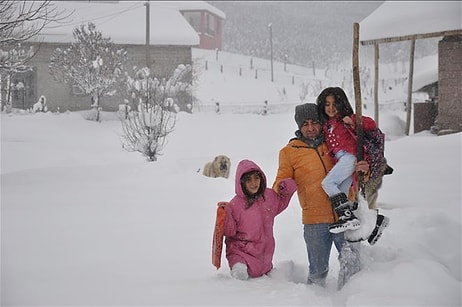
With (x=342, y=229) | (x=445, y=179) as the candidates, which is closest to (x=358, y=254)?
(x=342, y=229)

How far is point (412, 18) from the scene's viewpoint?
1100 centimetres

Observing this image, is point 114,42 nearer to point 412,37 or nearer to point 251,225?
point 412,37

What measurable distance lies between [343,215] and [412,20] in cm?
921

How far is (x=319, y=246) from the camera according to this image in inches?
137

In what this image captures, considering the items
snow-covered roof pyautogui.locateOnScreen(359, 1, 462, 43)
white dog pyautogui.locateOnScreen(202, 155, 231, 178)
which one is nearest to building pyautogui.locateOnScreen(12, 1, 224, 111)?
snow-covered roof pyautogui.locateOnScreen(359, 1, 462, 43)

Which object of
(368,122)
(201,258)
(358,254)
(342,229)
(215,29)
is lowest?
(201,258)

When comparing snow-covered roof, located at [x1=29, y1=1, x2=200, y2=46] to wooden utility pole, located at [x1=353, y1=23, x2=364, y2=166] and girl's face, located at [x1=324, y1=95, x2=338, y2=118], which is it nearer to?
wooden utility pole, located at [x1=353, y1=23, x2=364, y2=166]

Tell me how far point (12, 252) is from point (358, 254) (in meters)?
2.90

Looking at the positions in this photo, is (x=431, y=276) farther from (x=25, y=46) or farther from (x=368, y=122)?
(x=25, y=46)

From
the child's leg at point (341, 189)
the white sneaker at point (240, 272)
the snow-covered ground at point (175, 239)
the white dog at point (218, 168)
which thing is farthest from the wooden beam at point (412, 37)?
the white sneaker at point (240, 272)

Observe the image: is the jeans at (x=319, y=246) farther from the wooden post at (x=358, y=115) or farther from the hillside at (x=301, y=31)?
the hillside at (x=301, y=31)

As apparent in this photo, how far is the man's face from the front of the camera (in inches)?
133

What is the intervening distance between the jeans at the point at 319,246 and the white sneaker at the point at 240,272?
499 millimetres

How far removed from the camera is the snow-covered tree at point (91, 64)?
18.5 meters
